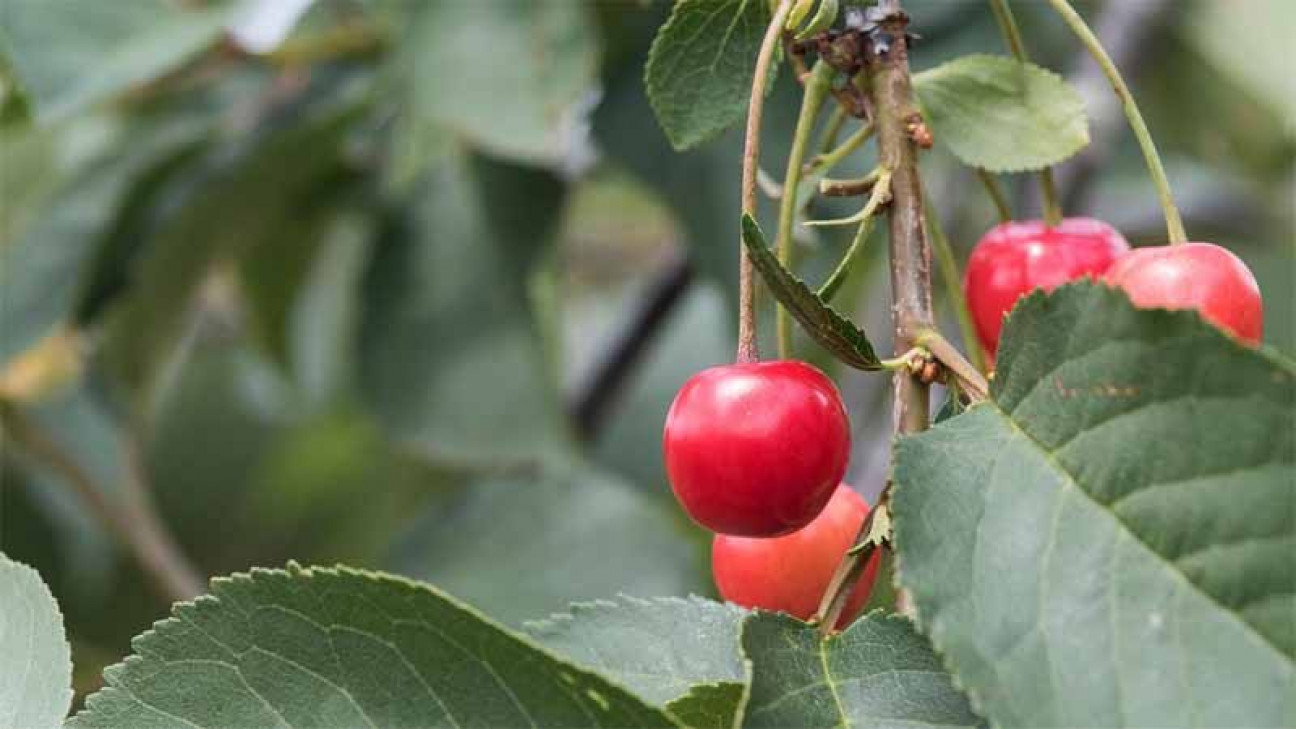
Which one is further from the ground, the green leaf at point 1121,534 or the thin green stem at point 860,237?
the thin green stem at point 860,237

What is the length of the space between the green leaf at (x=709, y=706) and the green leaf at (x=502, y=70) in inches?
29.7

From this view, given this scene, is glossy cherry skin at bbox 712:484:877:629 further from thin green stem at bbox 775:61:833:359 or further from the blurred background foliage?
the blurred background foliage

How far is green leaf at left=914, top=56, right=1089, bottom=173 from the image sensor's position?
0.86 m

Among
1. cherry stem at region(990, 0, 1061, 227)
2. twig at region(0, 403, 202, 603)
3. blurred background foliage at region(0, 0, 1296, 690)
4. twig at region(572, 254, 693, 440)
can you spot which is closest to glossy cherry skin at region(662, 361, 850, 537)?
cherry stem at region(990, 0, 1061, 227)

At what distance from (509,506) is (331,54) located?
1.77 feet

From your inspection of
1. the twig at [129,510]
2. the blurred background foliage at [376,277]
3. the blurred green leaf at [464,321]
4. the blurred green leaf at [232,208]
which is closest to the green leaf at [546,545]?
the blurred background foliage at [376,277]

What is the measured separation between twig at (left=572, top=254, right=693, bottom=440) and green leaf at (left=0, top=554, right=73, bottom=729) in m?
1.30

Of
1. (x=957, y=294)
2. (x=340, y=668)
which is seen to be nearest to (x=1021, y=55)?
(x=957, y=294)

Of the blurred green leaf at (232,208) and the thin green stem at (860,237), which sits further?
the blurred green leaf at (232,208)

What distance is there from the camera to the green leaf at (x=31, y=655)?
762 millimetres

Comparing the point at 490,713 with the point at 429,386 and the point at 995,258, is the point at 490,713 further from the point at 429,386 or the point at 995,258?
the point at 429,386

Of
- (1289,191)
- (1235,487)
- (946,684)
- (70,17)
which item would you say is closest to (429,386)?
(70,17)

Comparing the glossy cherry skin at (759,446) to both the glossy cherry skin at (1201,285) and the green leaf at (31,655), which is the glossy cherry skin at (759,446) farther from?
the green leaf at (31,655)

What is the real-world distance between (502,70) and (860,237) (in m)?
0.78
